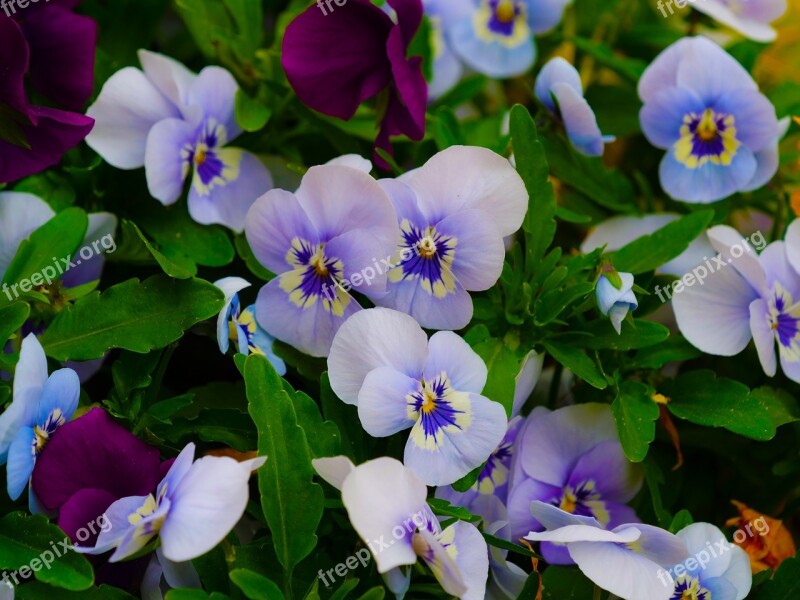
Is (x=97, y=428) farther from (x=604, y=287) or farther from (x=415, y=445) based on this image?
(x=604, y=287)

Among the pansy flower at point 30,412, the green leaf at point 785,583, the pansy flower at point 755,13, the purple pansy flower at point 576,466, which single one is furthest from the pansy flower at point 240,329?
the pansy flower at point 755,13

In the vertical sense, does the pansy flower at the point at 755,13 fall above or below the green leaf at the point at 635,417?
above

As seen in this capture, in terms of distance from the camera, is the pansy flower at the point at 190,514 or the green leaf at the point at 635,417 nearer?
the pansy flower at the point at 190,514

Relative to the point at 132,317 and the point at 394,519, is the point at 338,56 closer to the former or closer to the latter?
the point at 132,317

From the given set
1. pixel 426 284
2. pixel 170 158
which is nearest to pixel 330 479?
pixel 426 284

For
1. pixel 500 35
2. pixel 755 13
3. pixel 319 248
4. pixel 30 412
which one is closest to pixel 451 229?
pixel 319 248

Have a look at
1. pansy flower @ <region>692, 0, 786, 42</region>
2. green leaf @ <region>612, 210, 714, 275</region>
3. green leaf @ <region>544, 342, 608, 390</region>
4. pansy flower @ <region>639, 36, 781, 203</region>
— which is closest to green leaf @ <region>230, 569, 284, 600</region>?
green leaf @ <region>544, 342, 608, 390</region>

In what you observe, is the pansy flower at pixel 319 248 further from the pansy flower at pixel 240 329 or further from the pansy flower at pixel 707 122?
the pansy flower at pixel 707 122
